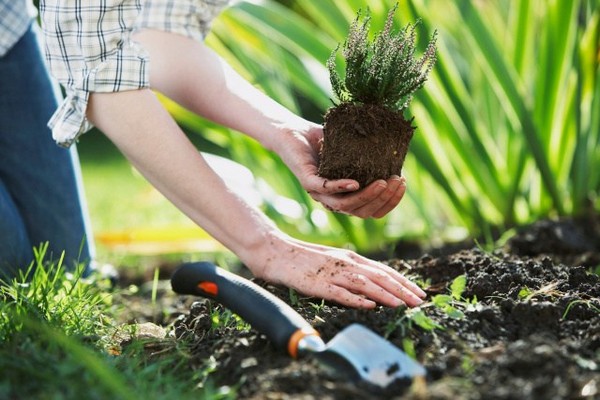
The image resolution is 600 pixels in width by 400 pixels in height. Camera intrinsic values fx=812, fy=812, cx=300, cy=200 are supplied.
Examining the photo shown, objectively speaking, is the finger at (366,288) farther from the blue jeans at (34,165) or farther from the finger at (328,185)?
the blue jeans at (34,165)

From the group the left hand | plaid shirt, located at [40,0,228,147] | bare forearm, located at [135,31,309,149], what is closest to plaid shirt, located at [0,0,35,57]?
bare forearm, located at [135,31,309,149]

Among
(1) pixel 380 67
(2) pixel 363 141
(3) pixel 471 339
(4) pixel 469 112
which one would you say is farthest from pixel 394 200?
(4) pixel 469 112

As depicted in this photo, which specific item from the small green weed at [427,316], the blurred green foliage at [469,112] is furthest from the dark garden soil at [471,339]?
the blurred green foliage at [469,112]

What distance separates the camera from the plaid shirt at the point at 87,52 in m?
1.70

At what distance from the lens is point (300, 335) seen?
4.41 ft

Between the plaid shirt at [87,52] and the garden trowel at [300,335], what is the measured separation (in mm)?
423

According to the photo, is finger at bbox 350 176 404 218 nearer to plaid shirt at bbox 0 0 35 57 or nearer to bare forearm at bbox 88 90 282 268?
bare forearm at bbox 88 90 282 268

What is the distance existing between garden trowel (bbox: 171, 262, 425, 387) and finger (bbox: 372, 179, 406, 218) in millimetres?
367

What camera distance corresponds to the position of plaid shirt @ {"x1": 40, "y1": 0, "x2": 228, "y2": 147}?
1.70m

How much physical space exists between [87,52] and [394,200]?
72cm

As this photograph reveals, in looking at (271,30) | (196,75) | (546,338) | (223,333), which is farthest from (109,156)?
(546,338)

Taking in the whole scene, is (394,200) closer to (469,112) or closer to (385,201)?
(385,201)

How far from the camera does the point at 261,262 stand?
1762mm

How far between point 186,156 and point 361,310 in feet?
1.69
